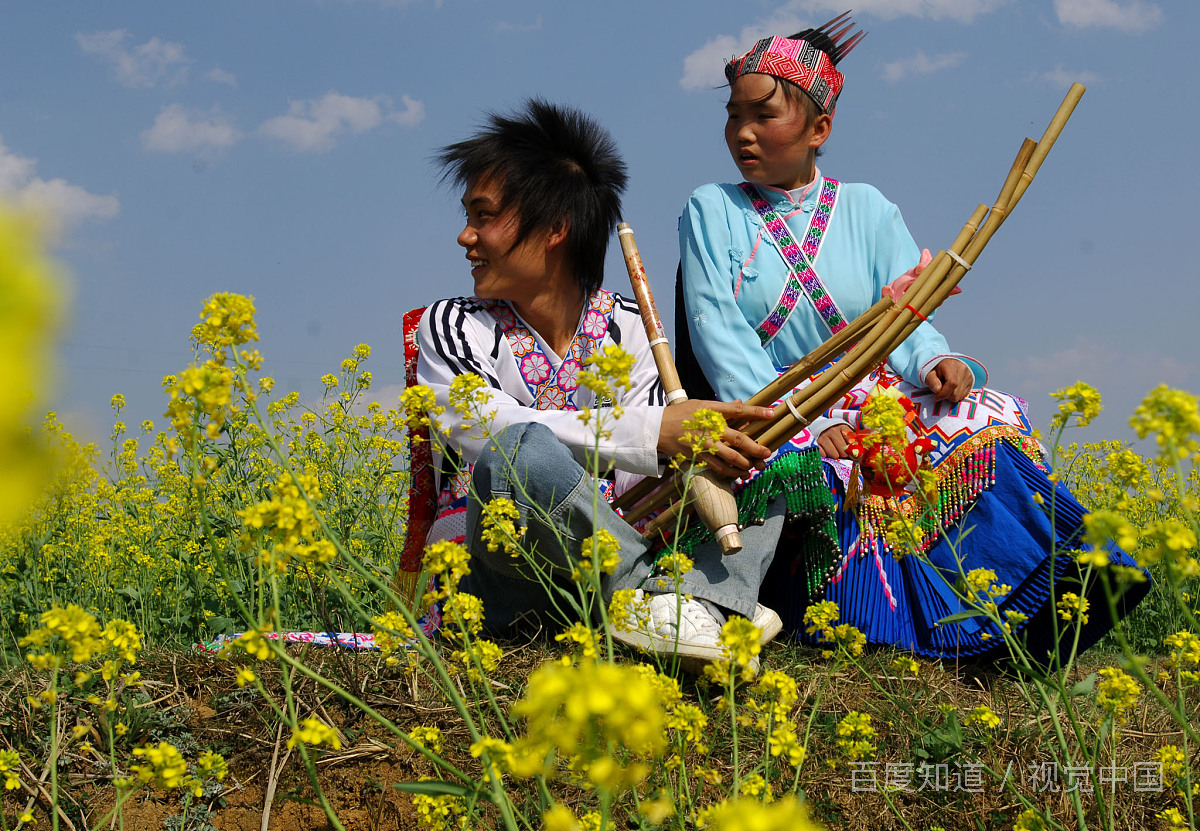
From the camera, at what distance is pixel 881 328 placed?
244cm

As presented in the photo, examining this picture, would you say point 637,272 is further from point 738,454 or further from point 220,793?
point 220,793

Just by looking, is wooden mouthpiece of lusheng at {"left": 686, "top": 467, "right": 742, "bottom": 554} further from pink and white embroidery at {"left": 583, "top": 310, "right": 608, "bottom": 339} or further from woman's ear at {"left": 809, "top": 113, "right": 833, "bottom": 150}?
woman's ear at {"left": 809, "top": 113, "right": 833, "bottom": 150}

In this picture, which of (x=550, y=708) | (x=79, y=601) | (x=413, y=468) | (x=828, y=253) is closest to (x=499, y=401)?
(x=413, y=468)

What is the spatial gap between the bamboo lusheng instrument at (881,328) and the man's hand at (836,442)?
18cm

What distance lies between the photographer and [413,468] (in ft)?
8.98

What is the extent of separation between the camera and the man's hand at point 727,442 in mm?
2254

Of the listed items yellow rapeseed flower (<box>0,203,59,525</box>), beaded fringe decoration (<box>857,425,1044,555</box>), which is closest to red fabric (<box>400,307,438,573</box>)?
beaded fringe decoration (<box>857,425,1044,555</box>)

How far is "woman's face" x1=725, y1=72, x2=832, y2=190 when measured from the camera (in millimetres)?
2809

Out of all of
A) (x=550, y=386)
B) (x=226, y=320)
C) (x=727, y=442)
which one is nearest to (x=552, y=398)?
(x=550, y=386)

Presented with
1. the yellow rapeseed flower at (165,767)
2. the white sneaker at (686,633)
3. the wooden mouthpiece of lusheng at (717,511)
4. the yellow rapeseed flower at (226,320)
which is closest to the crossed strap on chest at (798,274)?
the wooden mouthpiece of lusheng at (717,511)

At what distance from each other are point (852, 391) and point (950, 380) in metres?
Answer: 0.29

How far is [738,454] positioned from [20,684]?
1.74 m

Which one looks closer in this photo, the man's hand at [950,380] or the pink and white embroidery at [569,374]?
the man's hand at [950,380]

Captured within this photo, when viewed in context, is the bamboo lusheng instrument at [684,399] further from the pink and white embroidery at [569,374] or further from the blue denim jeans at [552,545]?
the pink and white embroidery at [569,374]
